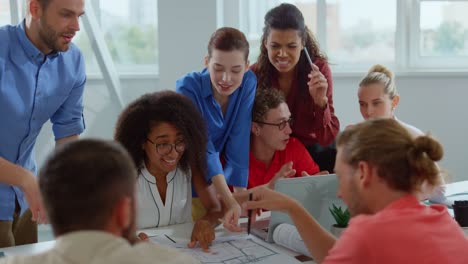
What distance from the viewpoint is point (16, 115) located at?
214 centimetres

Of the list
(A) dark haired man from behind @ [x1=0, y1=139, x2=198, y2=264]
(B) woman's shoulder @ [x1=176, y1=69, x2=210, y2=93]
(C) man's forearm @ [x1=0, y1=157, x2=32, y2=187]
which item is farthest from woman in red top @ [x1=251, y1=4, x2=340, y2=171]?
(A) dark haired man from behind @ [x1=0, y1=139, x2=198, y2=264]

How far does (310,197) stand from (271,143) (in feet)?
1.99

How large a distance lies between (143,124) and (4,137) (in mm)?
503

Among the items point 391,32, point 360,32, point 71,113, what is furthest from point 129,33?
point 71,113

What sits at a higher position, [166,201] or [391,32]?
[391,32]

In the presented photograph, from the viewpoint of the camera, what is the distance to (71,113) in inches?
93.0

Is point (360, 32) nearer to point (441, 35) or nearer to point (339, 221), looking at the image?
point (441, 35)

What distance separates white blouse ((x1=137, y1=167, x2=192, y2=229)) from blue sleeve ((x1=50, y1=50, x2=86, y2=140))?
1.38 ft

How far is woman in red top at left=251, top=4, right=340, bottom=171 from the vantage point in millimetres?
2541

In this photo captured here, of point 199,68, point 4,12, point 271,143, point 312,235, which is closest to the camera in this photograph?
point 312,235

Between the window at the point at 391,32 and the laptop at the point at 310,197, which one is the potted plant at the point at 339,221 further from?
the window at the point at 391,32

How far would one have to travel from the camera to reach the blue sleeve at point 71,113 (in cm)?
235

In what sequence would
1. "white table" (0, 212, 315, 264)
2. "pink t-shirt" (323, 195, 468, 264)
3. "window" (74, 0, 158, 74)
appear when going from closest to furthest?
"pink t-shirt" (323, 195, 468, 264) < "white table" (0, 212, 315, 264) < "window" (74, 0, 158, 74)

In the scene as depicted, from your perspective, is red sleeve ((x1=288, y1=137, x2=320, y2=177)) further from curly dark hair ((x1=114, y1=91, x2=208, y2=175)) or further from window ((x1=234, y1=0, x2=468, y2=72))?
window ((x1=234, y1=0, x2=468, y2=72))
